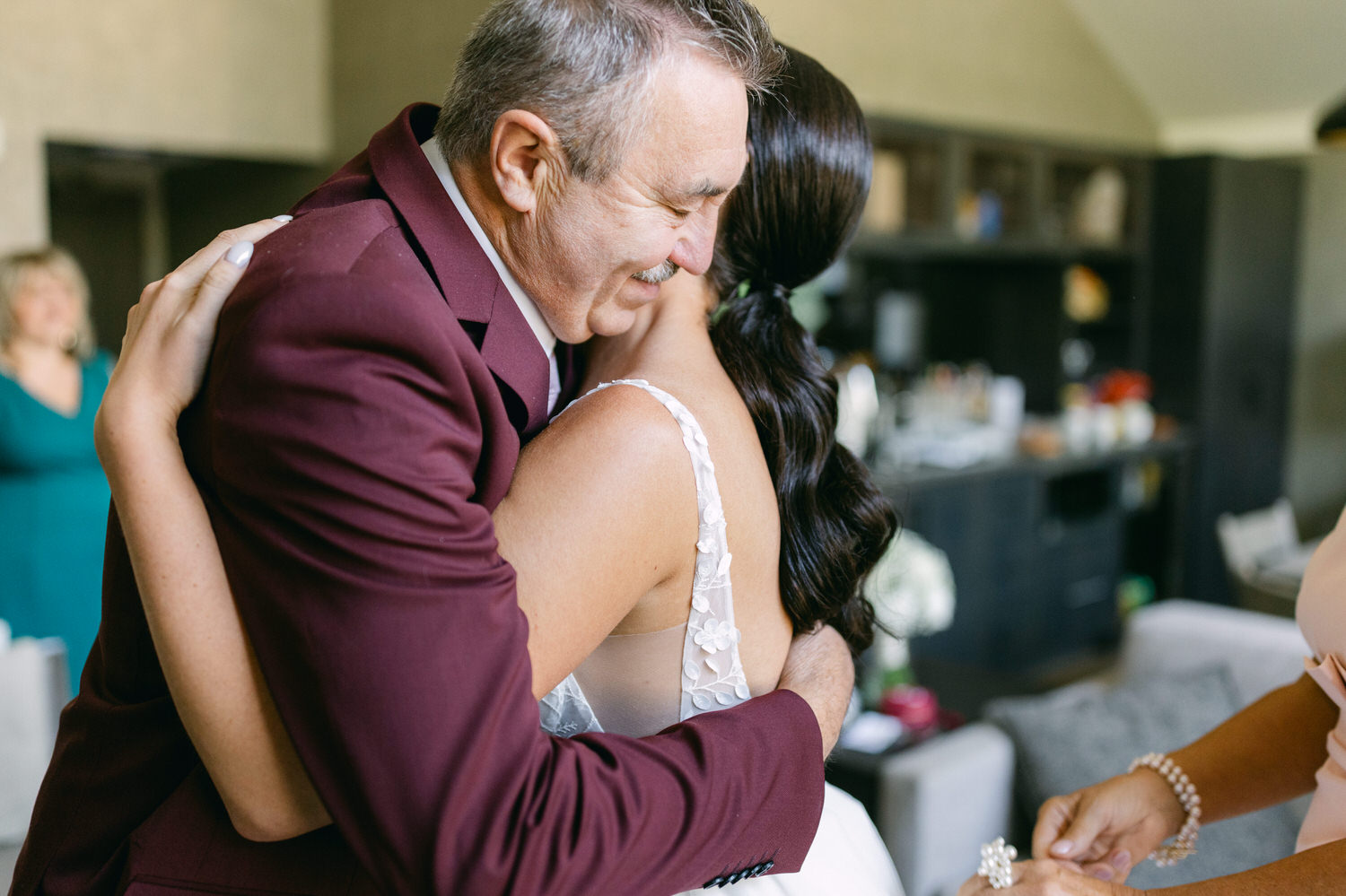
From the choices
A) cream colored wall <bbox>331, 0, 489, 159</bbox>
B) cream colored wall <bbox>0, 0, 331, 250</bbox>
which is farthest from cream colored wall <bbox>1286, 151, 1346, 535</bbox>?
cream colored wall <bbox>0, 0, 331, 250</bbox>

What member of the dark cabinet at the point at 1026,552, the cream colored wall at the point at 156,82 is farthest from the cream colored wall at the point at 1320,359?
the cream colored wall at the point at 156,82

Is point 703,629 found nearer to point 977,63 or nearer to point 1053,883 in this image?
point 1053,883

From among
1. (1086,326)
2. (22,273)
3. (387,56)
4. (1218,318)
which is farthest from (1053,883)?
(1086,326)

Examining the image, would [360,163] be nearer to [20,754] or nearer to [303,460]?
[303,460]

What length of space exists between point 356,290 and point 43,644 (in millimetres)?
1954

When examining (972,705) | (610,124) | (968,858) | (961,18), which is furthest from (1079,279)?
(610,124)

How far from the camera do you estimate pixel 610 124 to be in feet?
2.90

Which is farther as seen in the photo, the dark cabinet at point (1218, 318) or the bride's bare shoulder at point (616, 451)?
the dark cabinet at point (1218, 318)

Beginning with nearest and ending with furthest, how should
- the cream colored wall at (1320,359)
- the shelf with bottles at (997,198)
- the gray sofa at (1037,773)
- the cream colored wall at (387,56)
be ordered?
the gray sofa at (1037,773) → the cream colored wall at (387,56) → the shelf with bottles at (997,198) → the cream colored wall at (1320,359)

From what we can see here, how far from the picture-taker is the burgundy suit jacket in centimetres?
72

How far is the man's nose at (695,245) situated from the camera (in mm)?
982

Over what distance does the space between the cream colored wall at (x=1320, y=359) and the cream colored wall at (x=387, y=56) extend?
523 cm

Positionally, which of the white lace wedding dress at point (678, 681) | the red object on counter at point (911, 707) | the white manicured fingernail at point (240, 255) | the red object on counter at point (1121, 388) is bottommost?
the red object on counter at point (911, 707)

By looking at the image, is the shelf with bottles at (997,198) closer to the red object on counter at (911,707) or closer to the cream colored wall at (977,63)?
the cream colored wall at (977,63)
